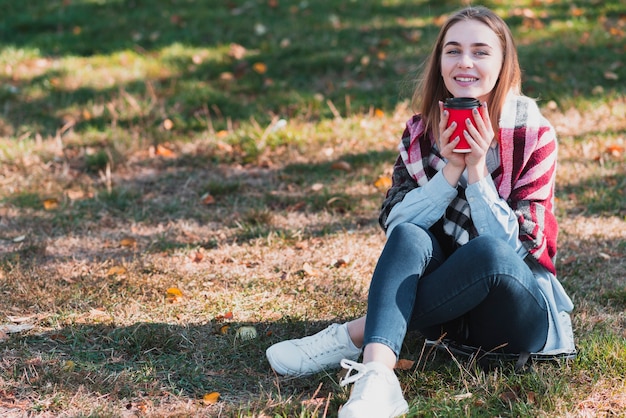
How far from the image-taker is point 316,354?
264 cm

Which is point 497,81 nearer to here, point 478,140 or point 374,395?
point 478,140

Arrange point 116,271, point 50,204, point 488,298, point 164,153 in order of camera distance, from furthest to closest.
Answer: point 164,153 < point 50,204 < point 116,271 < point 488,298

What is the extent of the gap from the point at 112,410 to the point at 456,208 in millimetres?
1284

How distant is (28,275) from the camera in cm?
334

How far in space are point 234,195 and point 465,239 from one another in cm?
194

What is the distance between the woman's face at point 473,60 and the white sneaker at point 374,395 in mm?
936

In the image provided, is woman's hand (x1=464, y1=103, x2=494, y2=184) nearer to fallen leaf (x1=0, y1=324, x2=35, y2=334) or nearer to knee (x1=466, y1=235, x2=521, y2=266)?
knee (x1=466, y1=235, x2=521, y2=266)

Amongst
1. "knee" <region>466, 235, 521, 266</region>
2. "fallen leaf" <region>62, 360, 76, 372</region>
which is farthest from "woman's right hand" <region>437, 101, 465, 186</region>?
"fallen leaf" <region>62, 360, 76, 372</region>

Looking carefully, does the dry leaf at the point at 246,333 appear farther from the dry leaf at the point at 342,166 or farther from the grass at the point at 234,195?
the dry leaf at the point at 342,166

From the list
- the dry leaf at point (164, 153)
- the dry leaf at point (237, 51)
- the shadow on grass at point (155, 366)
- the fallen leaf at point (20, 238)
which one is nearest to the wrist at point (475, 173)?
the shadow on grass at point (155, 366)

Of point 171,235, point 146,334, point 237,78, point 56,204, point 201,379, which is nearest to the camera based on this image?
point 201,379

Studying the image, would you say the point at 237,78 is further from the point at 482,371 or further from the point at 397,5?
the point at 482,371

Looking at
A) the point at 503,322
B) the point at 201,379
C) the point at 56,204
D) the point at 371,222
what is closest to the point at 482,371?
the point at 503,322

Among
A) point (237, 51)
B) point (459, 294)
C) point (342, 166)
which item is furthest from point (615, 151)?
point (237, 51)
